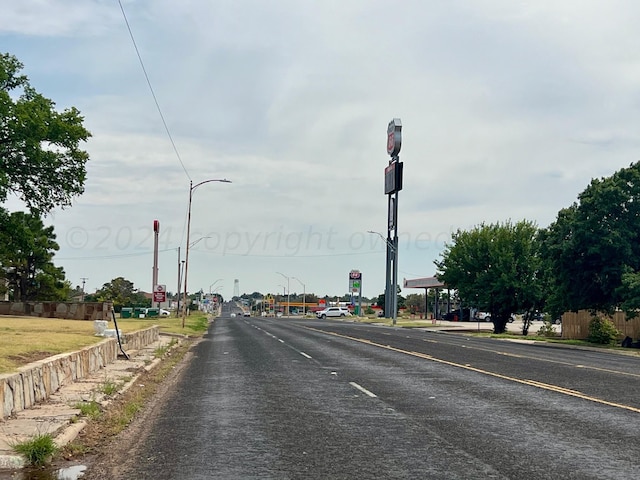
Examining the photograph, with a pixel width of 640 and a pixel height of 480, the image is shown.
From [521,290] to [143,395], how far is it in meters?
50.7

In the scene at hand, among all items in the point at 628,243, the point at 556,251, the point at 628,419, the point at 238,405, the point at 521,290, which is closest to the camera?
the point at 628,419

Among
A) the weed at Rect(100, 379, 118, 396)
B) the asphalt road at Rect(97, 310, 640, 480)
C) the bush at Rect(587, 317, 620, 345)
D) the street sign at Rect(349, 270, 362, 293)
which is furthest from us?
the street sign at Rect(349, 270, 362, 293)

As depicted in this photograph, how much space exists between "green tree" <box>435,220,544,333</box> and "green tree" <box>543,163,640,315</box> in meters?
16.6

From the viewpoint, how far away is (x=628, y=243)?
39.5 meters

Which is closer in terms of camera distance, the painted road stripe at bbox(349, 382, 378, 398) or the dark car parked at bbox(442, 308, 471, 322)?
the painted road stripe at bbox(349, 382, 378, 398)

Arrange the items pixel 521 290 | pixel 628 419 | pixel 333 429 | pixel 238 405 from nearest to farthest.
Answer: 1. pixel 333 429
2. pixel 628 419
3. pixel 238 405
4. pixel 521 290

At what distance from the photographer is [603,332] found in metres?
42.5

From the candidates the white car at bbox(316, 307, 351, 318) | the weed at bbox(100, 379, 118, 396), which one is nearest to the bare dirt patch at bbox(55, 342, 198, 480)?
the weed at bbox(100, 379, 118, 396)

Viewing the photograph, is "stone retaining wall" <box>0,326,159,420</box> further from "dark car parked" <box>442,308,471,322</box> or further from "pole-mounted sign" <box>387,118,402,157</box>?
"dark car parked" <box>442,308,471,322</box>

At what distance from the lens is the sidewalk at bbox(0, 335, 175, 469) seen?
28.0ft

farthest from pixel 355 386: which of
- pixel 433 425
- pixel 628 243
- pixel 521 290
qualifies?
pixel 521 290

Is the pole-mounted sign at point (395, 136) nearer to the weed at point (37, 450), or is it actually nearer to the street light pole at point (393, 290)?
the street light pole at point (393, 290)

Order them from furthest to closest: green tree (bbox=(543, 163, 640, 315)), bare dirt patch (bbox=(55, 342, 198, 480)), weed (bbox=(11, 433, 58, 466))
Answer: green tree (bbox=(543, 163, 640, 315)) → bare dirt patch (bbox=(55, 342, 198, 480)) → weed (bbox=(11, 433, 58, 466))

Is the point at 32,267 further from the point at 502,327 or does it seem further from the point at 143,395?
the point at 143,395
